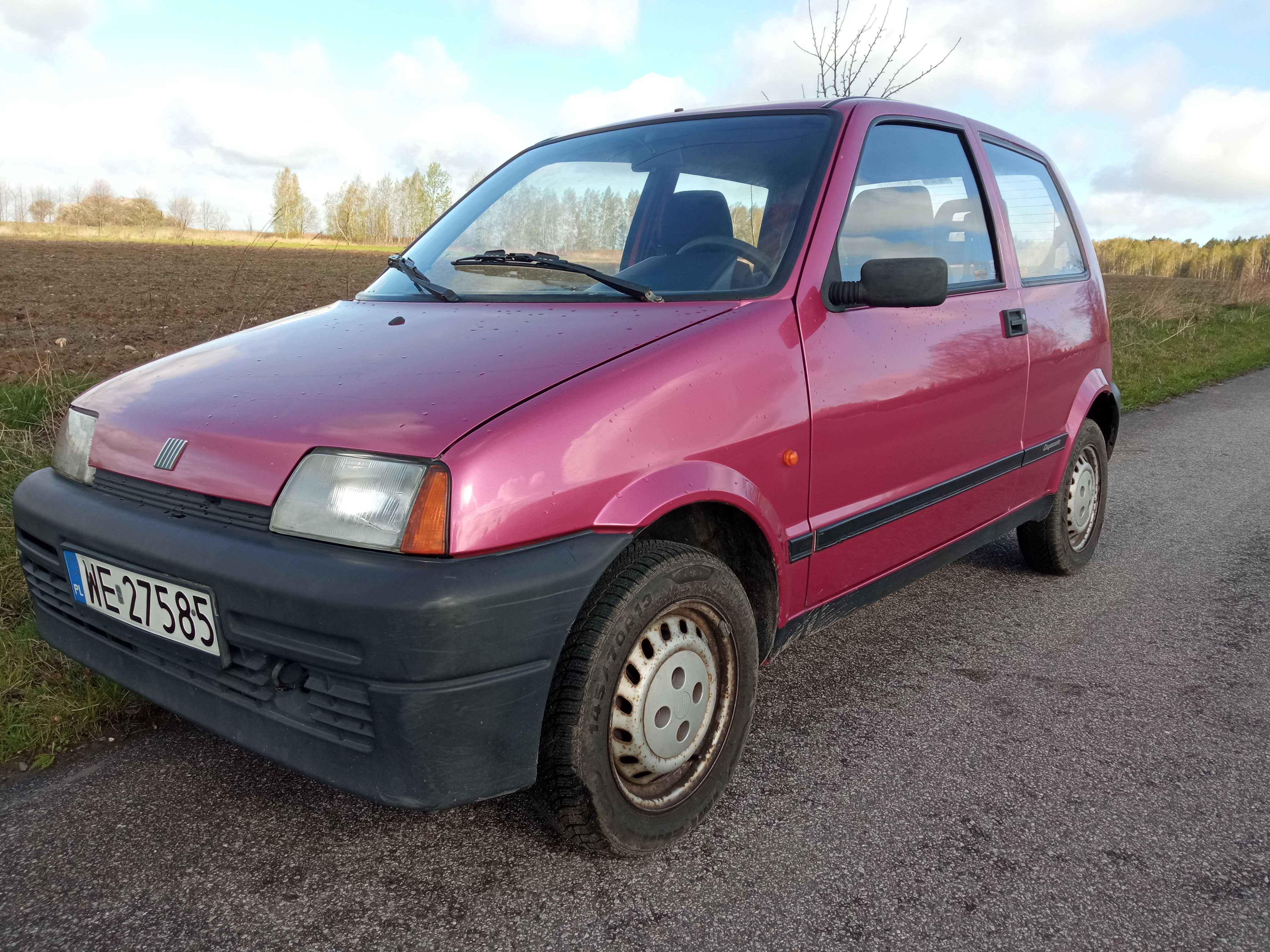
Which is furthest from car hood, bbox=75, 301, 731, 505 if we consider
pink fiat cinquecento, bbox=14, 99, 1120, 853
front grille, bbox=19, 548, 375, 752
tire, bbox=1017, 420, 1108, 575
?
tire, bbox=1017, 420, 1108, 575

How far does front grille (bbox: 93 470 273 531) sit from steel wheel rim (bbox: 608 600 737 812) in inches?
30.6

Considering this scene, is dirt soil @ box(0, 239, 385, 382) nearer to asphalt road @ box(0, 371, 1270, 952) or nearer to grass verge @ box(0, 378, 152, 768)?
grass verge @ box(0, 378, 152, 768)

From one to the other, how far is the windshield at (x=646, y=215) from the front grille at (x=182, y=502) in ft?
3.13

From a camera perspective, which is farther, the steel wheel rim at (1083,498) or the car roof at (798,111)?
the steel wheel rim at (1083,498)

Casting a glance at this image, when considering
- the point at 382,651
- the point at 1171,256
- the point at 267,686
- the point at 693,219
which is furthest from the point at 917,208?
the point at 1171,256

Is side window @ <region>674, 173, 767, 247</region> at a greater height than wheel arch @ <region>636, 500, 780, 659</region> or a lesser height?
greater

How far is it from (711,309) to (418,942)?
1.47 m

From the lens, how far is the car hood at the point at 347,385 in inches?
71.5

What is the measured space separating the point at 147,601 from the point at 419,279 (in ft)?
4.11

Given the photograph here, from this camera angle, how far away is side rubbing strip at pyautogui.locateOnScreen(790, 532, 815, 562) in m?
2.32

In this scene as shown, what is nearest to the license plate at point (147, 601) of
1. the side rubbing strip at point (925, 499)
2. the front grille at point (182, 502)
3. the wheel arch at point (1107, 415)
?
the front grille at point (182, 502)

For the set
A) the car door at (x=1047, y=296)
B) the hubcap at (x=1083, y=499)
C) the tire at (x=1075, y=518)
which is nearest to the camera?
the car door at (x=1047, y=296)

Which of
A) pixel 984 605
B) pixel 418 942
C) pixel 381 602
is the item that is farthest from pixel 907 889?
pixel 984 605

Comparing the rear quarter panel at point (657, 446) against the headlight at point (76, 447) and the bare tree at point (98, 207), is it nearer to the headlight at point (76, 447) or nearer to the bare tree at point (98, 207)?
the headlight at point (76, 447)
